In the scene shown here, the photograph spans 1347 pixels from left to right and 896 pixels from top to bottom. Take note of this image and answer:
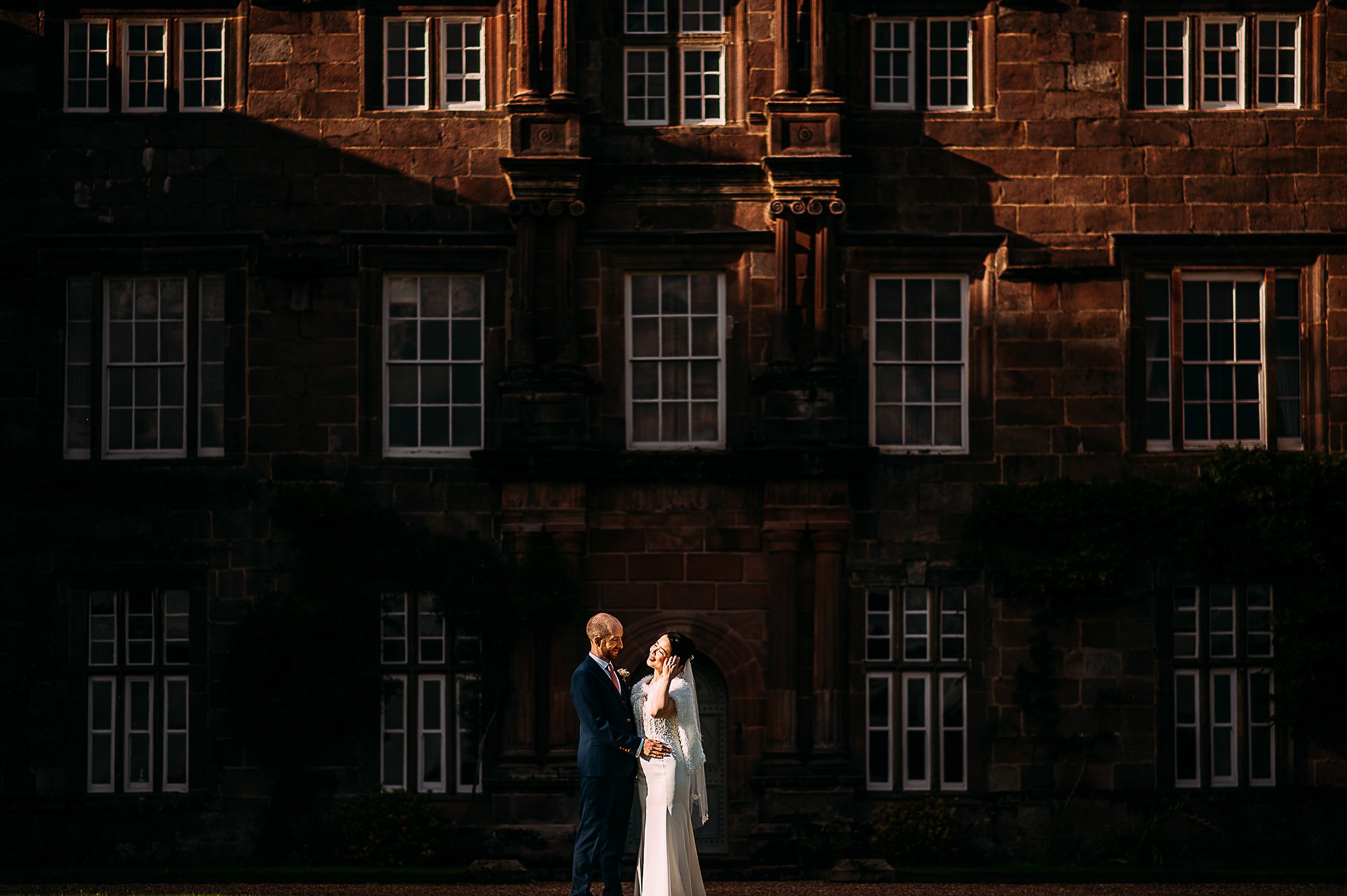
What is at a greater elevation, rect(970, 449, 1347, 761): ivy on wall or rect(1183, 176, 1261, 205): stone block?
rect(1183, 176, 1261, 205): stone block

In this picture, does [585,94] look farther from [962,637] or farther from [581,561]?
[962,637]

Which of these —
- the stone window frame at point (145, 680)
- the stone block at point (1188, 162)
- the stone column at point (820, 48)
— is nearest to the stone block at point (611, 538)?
the stone window frame at point (145, 680)

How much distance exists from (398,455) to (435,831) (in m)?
4.03

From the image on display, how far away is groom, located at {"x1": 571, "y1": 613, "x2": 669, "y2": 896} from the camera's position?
42.3ft

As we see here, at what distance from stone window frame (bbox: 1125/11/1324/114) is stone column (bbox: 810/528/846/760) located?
19.4ft

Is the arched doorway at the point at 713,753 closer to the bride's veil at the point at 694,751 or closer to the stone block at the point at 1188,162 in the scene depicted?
the bride's veil at the point at 694,751

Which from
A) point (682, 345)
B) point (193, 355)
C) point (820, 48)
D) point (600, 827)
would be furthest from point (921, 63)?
point (600, 827)

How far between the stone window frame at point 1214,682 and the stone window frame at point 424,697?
746 centimetres

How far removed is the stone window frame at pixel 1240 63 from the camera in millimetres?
20234

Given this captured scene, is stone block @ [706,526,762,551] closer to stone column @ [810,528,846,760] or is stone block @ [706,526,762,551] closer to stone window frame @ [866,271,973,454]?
stone column @ [810,528,846,760]

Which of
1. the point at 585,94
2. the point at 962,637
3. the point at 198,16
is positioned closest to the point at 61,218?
the point at 198,16

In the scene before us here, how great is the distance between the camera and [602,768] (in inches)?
508

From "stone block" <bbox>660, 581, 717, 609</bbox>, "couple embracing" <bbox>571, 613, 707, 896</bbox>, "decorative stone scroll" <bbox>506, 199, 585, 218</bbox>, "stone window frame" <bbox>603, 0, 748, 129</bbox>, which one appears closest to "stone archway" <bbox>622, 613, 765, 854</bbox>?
"stone block" <bbox>660, 581, 717, 609</bbox>

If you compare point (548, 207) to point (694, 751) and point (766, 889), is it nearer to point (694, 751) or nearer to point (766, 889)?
point (766, 889)
